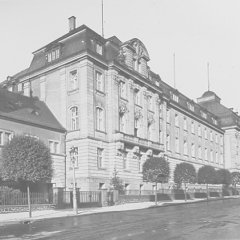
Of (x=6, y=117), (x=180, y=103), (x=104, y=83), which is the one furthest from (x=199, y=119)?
(x=6, y=117)

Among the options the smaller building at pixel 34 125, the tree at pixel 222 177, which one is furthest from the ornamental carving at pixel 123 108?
the tree at pixel 222 177

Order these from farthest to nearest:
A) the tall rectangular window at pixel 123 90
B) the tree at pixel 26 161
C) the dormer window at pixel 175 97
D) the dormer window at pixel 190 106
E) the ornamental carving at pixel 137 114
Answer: the dormer window at pixel 190 106 → the dormer window at pixel 175 97 → the ornamental carving at pixel 137 114 → the tall rectangular window at pixel 123 90 → the tree at pixel 26 161

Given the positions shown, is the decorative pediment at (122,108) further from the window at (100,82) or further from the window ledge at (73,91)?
the window ledge at (73,91)

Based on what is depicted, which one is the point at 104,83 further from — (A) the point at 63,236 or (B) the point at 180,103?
(A) the point at 63,236

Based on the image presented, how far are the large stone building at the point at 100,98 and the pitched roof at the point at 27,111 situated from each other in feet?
3.64

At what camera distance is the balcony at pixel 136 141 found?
4233cm

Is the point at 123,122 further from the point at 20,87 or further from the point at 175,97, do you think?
the point at 175,97

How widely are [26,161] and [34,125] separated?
410 inches

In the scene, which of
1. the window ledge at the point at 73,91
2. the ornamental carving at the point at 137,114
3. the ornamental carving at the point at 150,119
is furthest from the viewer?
the ornamental carving at the point at 150,119

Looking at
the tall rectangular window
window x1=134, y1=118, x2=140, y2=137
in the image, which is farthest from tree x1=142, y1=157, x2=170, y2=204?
the tall rectangular window

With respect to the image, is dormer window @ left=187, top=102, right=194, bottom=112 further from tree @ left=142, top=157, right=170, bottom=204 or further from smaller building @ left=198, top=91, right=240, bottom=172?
tree @ left=142, top=157, right=170, bottom=204

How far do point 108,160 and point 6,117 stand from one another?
11.9 m

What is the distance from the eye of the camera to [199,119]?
231ft

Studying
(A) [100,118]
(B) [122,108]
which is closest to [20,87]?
(A) [100,118]
